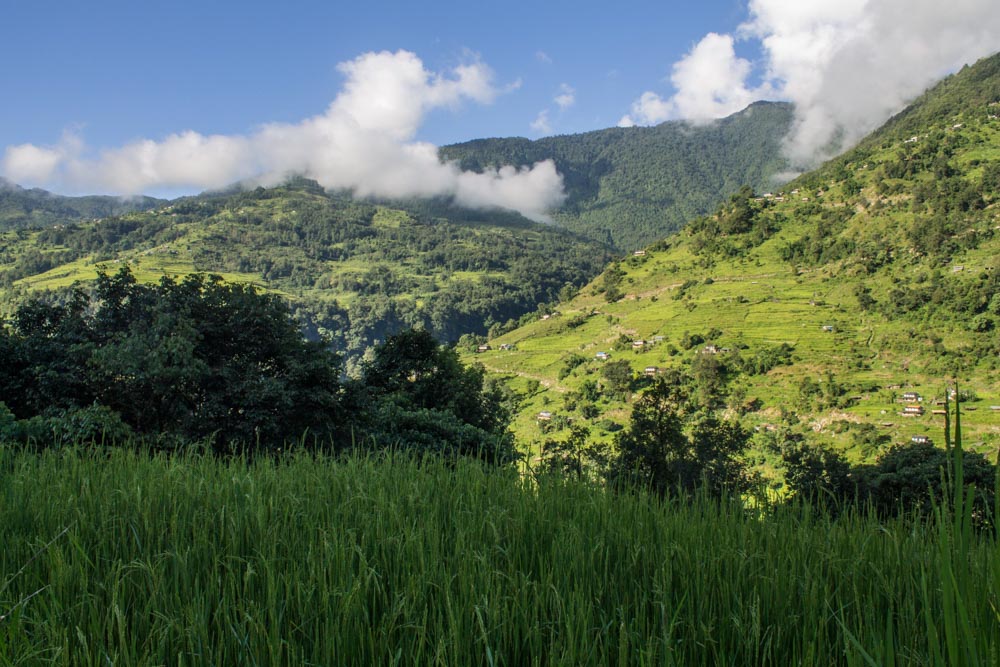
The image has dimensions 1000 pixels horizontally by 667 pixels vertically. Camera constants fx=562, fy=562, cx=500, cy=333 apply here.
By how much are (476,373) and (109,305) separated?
14.0m

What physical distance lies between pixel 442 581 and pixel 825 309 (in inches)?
3749

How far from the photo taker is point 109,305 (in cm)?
1501

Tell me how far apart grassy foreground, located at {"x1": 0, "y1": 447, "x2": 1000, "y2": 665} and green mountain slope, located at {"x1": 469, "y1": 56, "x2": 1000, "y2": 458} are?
53777 mm

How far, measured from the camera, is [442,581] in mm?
1757

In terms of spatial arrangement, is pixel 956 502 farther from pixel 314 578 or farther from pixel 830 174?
pixel 830 174

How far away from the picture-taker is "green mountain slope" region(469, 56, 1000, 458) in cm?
6231

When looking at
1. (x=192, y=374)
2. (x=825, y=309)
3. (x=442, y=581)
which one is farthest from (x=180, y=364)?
(x=825, y=309)

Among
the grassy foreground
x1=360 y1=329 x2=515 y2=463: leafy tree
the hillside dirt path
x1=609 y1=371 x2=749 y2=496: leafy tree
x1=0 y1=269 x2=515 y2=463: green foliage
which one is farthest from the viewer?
the hillside dirt path

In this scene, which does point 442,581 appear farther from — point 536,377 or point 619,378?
point 536,377

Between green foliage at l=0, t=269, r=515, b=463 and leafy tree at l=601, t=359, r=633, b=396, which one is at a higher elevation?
green foliage at l=0, t=269, r=515, b=463

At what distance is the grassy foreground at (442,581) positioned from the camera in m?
1.41

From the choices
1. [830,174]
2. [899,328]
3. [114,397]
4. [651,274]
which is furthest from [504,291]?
[114,397]

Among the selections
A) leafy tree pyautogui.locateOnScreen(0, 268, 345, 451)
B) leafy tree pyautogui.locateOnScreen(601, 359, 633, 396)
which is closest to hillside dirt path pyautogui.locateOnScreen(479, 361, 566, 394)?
leafy tree pyautogui.locateOnScreen(601, 359, 633, 396)

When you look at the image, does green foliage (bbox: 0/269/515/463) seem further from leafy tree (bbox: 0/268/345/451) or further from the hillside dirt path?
the hillside dirt path
